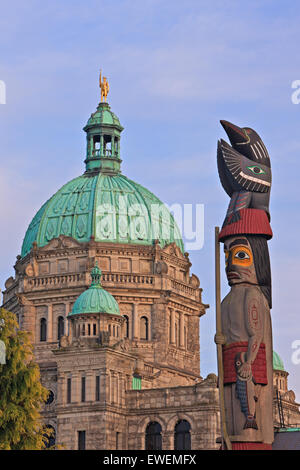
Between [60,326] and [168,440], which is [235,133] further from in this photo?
[60,326]

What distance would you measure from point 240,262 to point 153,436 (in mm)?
45039

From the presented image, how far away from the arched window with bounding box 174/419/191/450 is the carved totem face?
4255 cm

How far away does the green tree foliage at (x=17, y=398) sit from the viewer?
2441 inches

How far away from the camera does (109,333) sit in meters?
96.6

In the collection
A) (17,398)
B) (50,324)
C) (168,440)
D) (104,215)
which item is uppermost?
(104,215)

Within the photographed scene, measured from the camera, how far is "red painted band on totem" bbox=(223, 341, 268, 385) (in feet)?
172

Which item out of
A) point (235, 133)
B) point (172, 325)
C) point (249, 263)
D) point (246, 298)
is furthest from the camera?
point (172, 325)

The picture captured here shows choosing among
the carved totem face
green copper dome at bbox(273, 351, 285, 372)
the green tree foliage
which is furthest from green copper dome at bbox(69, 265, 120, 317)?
the carved totem face

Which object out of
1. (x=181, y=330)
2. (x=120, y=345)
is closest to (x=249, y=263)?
(x=120, y=345)

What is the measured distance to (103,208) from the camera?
11538 cm

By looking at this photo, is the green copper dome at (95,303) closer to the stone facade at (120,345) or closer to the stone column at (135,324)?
the stone facade at (120,345)

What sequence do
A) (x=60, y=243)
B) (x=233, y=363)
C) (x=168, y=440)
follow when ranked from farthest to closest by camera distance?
1. (x=60, y=243)
2. (x=168, y=440)
3. (x=233, y=363)
